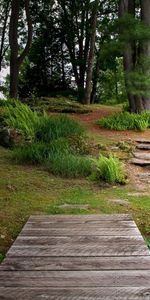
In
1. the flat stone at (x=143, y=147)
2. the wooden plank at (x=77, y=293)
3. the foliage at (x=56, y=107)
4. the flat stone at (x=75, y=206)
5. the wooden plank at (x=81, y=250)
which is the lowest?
the flat stone at (x=75, y=206)

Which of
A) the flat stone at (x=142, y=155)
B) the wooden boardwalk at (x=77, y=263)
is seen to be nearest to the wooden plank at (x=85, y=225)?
the wooden boardwalk at (x=77, y=263)

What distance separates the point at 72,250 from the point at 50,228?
684 millimetres

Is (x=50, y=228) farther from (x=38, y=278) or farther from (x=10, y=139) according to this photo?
(x=10, y=139)

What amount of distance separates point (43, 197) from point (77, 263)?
8.12 ft

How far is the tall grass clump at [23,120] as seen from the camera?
808 centimetres

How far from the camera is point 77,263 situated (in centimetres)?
272

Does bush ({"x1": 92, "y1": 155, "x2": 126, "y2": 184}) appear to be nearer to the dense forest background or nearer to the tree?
the tree

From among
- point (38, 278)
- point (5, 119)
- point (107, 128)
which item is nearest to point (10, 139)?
point (5, 119)

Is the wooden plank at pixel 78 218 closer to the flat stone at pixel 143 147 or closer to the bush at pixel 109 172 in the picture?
the bush at pixel 109 172

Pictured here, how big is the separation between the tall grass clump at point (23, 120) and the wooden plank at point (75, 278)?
5.49 metres

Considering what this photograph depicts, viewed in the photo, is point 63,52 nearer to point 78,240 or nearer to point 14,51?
point 14,51

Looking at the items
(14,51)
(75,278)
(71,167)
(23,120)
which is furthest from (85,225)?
(14,51)

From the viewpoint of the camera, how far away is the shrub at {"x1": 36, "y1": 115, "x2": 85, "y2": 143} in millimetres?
7691

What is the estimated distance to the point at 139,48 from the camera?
1100 cm
